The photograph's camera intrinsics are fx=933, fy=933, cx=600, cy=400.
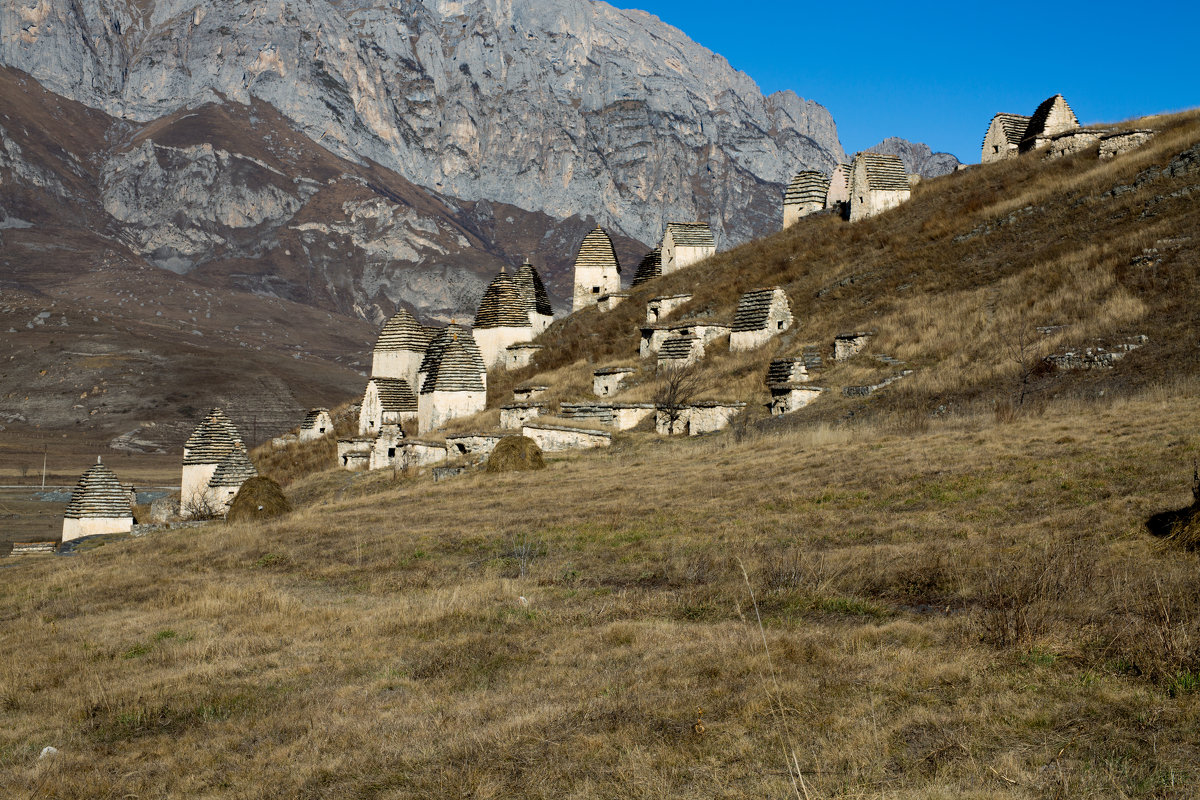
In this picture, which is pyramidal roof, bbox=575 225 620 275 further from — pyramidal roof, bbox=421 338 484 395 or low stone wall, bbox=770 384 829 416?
low stone wall, bbox=770 384 829 416

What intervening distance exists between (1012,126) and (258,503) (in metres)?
44.4

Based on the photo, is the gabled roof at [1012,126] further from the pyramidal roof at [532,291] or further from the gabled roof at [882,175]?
the pyramidal roof at [532,291]

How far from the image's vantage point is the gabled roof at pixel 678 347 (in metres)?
35.2

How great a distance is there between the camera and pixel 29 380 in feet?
384

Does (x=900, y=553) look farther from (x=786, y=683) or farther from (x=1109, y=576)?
(x=786, y=683)

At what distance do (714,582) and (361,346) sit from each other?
7452 inches

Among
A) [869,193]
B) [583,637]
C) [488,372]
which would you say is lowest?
[583,637]

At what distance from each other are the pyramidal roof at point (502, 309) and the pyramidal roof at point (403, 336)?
316 centimetres

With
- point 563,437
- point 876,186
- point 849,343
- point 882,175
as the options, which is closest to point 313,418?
point 563,437

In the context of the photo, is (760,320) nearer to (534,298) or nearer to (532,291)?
(534,298)

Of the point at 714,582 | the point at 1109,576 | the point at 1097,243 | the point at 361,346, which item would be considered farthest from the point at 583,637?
the point at 361,346

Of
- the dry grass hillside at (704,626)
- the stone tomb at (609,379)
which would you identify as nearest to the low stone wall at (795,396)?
the dry grass hillside at (704,626)

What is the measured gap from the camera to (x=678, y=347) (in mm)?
35625

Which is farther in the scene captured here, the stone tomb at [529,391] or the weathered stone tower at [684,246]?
the weathered stone tower at [684,246]
